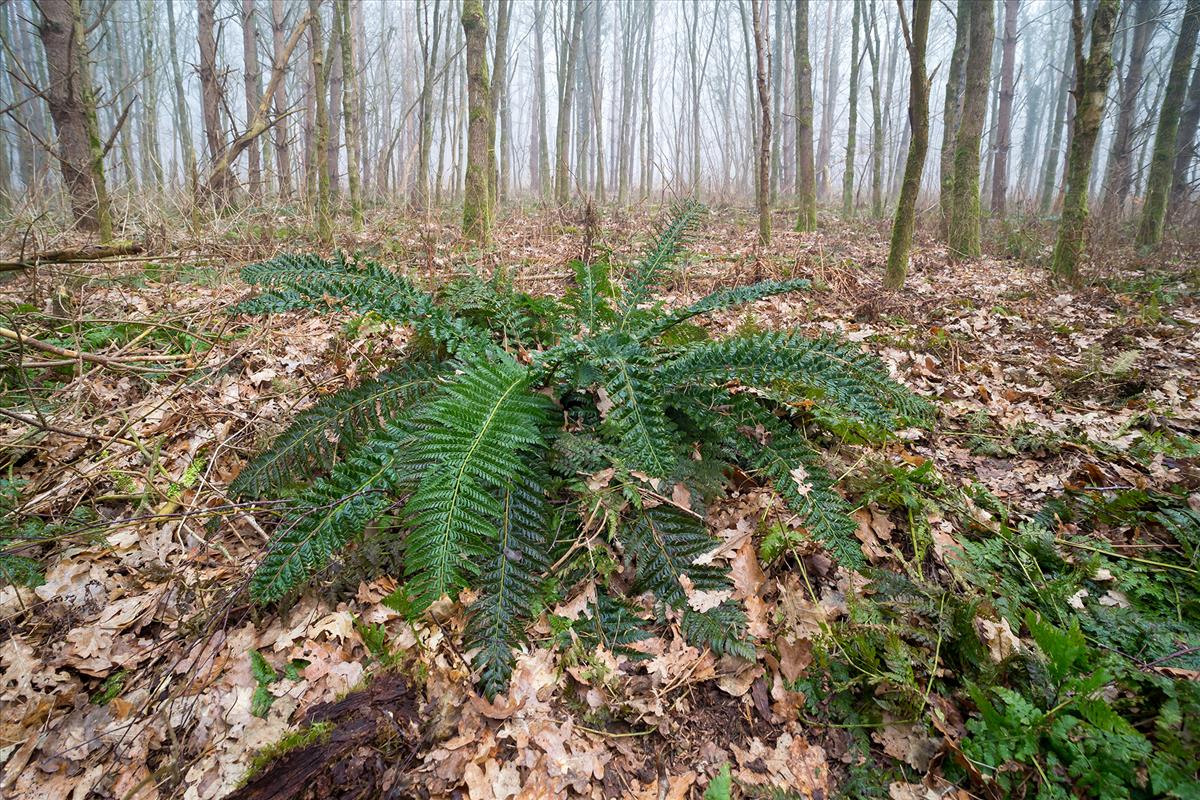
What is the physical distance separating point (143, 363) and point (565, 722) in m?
2.97

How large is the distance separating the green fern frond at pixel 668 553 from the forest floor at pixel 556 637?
0.18 m

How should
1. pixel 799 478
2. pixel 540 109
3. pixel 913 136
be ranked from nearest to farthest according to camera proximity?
1. pixel 799 478
2. pixel 913 136
3. pixel 540 109

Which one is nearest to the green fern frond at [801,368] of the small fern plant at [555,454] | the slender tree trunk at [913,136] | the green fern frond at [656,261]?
the small fern plant at [555,454]

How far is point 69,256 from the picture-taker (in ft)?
6.81

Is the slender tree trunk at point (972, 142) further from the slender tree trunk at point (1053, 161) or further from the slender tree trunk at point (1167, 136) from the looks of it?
the slender tree trunk at point (1053, 161)

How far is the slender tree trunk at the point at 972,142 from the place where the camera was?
6.03m

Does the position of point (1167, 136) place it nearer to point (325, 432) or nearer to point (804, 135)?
point (804, 135)

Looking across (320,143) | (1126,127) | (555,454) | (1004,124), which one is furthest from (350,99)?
(1004,124)

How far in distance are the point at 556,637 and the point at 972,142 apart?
7334 millimetres

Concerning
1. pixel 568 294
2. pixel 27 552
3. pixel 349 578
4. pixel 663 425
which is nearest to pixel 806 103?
pixel 568 294

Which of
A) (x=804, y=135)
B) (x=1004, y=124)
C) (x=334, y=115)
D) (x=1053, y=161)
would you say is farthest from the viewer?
(x=1053, y=161)

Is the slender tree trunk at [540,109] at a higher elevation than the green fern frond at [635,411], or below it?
higher

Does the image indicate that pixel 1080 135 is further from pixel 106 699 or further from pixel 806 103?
pixel 106 699

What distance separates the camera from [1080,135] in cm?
479
